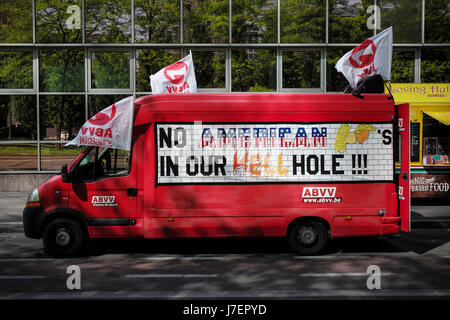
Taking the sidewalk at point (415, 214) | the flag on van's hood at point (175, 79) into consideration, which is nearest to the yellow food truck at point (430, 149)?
the sidewalk at point (415, 214)

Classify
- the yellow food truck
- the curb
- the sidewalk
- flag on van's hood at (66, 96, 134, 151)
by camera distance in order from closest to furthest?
1. flag on van's hood at (66, 96, 134, 151)
2. the curb
3. the sidewalk
4. the yellow food truck

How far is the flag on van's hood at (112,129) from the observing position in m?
7.31

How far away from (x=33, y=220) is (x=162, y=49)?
969 cm

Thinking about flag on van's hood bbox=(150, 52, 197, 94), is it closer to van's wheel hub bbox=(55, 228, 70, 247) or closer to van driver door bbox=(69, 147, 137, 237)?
van driver door bbox=(69, 147, 137, 237)

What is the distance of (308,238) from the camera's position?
7.70 m

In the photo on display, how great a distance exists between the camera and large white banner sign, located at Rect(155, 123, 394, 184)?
294 inches

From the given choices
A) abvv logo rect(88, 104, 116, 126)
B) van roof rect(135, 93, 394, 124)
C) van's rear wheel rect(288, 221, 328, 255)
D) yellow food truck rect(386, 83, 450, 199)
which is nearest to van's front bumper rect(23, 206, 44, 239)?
abvv logo rect(88, 104, 116, 126)

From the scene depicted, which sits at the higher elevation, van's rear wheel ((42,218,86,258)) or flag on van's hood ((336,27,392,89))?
flag on van's hood ((336,27,392,89))

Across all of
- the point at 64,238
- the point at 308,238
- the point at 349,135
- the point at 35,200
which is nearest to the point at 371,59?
the point at 349,135

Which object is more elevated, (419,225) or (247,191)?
(247,191)

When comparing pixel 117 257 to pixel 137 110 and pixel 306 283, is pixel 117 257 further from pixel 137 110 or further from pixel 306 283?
pixel 306 283

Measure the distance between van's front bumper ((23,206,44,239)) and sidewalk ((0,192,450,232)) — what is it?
110 inches

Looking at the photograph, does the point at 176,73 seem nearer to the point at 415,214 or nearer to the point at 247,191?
the point at 247,191

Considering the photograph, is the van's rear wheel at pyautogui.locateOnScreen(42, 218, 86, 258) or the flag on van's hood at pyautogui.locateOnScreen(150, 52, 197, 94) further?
the flag on van's hood at pyautogui.locateOnScreen(150, 52, 197, 94)
